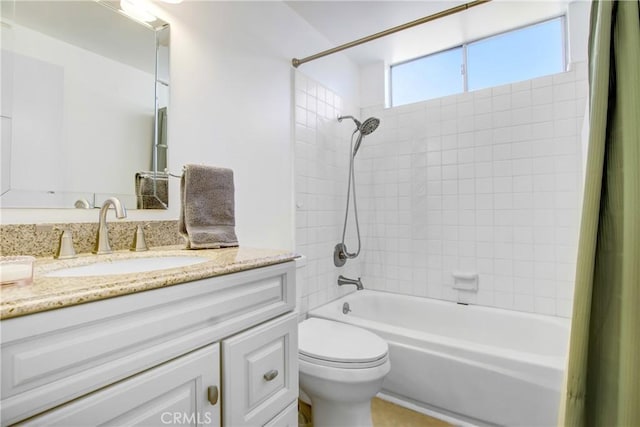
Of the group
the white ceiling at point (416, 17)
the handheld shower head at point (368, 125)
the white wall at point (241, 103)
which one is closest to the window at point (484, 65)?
the white ceiling at point (416, 17)

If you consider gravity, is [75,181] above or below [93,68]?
below

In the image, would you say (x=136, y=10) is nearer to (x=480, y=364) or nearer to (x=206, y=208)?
(x=206, y=208)

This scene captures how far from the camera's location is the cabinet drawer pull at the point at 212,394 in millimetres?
766

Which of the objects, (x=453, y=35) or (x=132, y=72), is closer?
(x=132, y=72)

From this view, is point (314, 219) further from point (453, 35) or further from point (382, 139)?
point (453, 35)

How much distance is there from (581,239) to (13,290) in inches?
38.5

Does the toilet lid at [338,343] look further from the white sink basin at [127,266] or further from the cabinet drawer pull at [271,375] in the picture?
the white sink basin at [127,266]

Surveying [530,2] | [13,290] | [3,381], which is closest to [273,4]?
[530,2]

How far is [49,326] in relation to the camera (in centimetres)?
52

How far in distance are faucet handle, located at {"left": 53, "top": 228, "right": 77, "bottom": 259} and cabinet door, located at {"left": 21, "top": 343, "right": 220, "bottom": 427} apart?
1.73 feet

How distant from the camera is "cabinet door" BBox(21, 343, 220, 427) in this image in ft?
1.82

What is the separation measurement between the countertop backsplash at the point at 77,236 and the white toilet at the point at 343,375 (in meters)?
0.82

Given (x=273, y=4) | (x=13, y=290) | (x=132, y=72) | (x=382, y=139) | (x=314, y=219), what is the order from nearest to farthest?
1. (x=13, y=290)
2. (x=132, y=72)
3. (x=273, y=4)
4. (x=314, y=219)
5. (x=382, y=139)

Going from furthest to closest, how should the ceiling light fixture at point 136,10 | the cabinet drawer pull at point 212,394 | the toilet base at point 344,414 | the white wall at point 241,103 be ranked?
1. the toilet base at point 344,414
2. the white wall at point 241,103
3. the ceiling light fixture at point 136,10
4. the cabinet drawer pull at point 212,394
